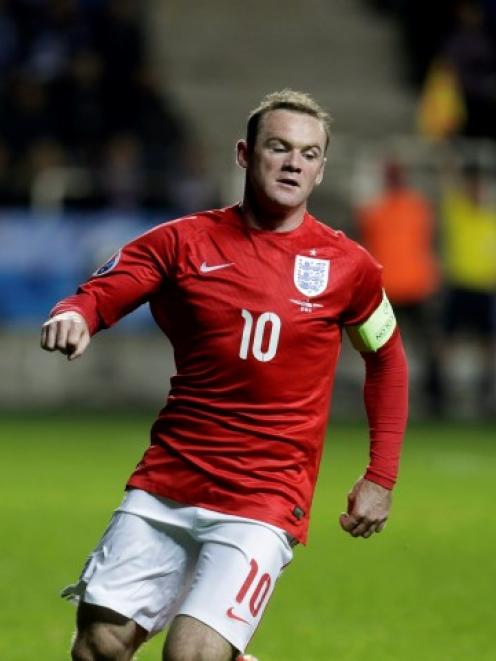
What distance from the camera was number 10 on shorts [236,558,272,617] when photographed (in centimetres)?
595

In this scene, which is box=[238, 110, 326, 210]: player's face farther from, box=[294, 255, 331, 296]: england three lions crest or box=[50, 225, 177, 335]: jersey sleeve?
box=[50, 225, 177, 335]: jersey sleeve

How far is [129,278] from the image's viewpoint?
6195 mm

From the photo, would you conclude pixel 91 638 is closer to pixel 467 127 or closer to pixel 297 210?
pixel 297 210

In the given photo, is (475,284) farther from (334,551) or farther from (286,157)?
(286,157)

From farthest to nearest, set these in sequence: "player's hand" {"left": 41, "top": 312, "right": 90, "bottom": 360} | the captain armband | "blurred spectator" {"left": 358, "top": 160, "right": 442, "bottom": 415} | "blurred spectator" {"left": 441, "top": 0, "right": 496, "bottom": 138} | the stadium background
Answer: "blurred spectator" {"left": 441, "top": 0, "right": 496, "bottom": 138} < "blurred spectator" {"left": 358, "top": 160, "right": 442, "bottom": 415} < the stadium background < the captain armband < "player's hand" {"left": 41, "top": 312, "right": 90, "bottom": 360}

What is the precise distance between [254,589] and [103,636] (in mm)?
491

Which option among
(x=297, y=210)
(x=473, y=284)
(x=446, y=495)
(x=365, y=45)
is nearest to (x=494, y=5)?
(x=365, y=45)

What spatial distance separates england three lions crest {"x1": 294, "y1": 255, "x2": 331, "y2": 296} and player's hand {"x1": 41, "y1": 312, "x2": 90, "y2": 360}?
30.5 inches

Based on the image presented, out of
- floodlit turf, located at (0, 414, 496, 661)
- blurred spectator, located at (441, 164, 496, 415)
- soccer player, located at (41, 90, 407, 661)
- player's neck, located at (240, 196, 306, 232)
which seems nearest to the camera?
soccer player, located at (41, 90, 407, 661)

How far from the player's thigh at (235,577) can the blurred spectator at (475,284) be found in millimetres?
14429

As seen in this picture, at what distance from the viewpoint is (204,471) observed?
6168mm

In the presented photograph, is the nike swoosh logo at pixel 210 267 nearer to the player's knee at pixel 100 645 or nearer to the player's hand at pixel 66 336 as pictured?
the player's hand at pixel 66 336

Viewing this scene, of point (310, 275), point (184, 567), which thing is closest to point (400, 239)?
point (310, 275)

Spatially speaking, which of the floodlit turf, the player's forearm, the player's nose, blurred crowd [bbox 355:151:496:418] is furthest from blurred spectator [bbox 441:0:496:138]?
the player's nose
